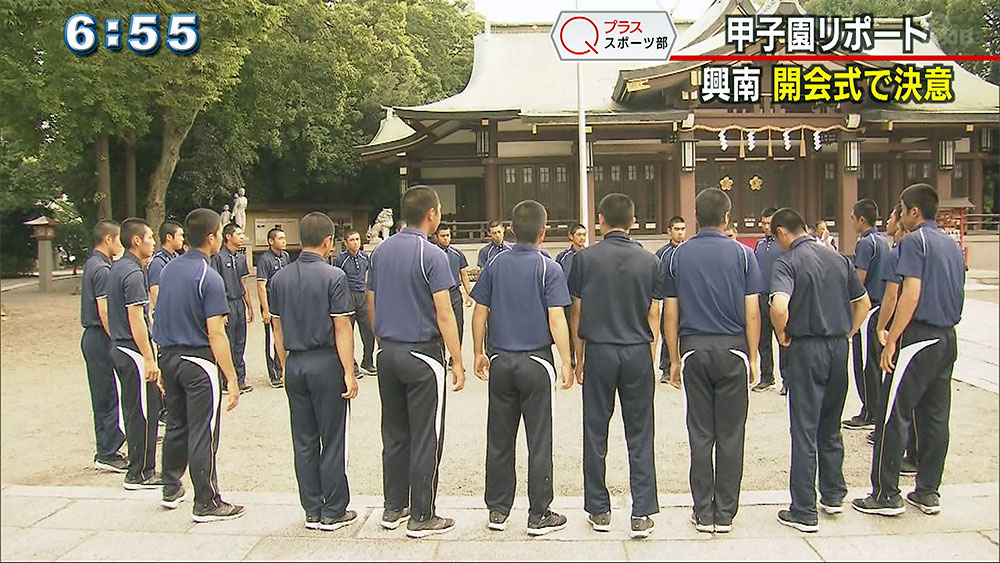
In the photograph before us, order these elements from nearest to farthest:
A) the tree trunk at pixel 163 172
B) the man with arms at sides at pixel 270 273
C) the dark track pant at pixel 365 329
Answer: the man with arms at sides at pixel 270 273 → the dark track pant at pixel 365 329 → the tree trunk at pixel 163 172

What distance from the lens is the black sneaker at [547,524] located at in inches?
167

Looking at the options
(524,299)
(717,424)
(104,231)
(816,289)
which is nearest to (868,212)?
(816,289)

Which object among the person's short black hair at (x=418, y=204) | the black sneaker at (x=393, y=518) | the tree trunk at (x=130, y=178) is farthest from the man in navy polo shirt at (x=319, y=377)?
the tree trunk at (x=130, y=178)

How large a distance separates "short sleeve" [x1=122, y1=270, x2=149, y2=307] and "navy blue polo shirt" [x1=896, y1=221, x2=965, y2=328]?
492 cm

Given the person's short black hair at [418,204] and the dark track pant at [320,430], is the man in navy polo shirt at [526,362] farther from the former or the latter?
the dark track pant at [320,430]

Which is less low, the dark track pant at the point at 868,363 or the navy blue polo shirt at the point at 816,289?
the navy blue polo shirt at the point at 816,289

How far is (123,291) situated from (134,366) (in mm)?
551

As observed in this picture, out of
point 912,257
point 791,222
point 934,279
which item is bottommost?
point 934,279

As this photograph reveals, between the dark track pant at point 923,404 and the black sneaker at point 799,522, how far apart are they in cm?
57

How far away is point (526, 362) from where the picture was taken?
4250 mm

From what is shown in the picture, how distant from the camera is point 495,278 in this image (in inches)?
173

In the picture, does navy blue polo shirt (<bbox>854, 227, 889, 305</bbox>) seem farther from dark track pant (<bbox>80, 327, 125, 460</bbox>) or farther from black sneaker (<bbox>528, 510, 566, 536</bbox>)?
dark track pant (<bbox>80, 327, 125, 460</bbox>)

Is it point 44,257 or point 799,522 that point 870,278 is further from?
point 44,257

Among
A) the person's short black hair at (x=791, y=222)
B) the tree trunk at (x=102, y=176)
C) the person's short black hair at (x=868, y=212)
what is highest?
the tree trunk at (x=102, y=176)
